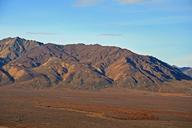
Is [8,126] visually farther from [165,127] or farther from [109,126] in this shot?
[165,127]

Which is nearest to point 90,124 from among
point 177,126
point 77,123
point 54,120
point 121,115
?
point 77,123

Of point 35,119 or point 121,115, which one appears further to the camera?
point 121,115

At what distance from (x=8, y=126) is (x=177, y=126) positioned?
22.6 metres

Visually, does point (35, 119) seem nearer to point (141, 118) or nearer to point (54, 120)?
point (54, 120)

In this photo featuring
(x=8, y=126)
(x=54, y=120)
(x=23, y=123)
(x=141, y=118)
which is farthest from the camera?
(x=141, y=118)

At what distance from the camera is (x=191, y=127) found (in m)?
60.6

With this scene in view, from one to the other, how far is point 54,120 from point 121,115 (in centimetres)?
1568

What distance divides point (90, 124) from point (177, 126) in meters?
11.7

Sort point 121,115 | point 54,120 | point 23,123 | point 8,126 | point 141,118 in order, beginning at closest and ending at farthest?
point 8,126, point 23,123, point 54,120, point 141,118, point 121,115

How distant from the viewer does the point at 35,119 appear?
6506 cm

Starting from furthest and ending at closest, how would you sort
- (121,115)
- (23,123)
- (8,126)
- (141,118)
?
(121,115) < (141,118) < (23,123) < (8,126)

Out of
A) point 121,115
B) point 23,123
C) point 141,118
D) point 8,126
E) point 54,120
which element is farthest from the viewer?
point 121,115

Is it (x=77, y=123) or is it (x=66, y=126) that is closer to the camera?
(x=66, y=126)

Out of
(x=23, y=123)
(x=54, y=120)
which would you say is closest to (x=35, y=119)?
(x=54, y=120)
